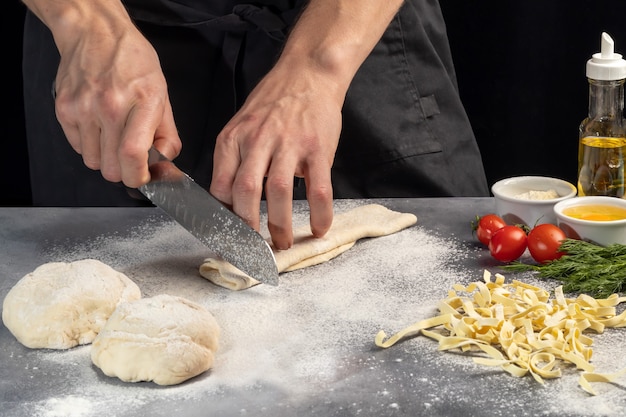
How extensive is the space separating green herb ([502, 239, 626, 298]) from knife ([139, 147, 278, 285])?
42cm

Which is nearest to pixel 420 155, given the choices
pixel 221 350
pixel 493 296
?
pixel 493 296

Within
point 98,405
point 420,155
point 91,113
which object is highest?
point 91,113

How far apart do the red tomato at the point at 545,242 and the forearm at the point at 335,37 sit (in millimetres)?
442

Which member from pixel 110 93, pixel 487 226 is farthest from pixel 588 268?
pixel 110 93

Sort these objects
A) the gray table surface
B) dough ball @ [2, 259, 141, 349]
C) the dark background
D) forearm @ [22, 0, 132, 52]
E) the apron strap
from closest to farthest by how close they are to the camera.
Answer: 1. the gray table surface
2. dough ball @ [2, 259, 141, 349]
3. forearm @ [22, 0, 132, 52]
4. the apron strap
5. the dark background

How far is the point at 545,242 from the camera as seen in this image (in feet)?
5.49

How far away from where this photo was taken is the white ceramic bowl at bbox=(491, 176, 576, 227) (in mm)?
1796

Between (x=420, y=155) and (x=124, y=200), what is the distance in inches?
28.1

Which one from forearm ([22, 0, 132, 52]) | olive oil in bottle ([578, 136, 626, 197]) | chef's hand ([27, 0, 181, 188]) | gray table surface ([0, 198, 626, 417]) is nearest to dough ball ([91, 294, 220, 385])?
gray table surface ([0, 198, 626, 417])

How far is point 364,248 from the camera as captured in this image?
Answer: 5.90 feet

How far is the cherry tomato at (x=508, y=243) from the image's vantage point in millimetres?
1683

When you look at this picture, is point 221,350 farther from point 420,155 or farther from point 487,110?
point 487,110

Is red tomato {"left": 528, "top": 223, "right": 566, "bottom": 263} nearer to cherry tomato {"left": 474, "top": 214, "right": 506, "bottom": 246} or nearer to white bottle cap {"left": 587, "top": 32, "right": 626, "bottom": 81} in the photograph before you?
cherry tomato {"left": 474, "top": 214, "right": 506, "bottom": 246}

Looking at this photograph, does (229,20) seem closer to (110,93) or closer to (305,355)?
(110,93)
